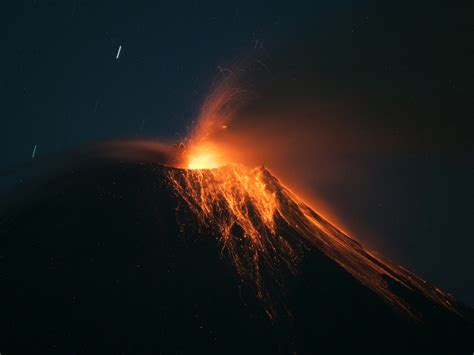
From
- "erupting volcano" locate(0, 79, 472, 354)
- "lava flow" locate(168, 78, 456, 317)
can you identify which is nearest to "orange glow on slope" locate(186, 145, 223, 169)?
"lava flow" locate(168, 78, 456, 317)

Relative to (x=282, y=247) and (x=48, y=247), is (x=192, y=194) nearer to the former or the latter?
(x=282, y=247)

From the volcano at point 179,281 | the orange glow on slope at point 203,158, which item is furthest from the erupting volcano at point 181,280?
the orange glow on slope at point 203,158

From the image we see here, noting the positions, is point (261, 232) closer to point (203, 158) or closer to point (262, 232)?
point (262, 232)

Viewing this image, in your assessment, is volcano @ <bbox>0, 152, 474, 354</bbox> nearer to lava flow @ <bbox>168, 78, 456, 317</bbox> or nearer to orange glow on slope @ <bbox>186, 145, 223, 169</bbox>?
lava flow @ <bbox>168, 78, 456, 317</bbox>

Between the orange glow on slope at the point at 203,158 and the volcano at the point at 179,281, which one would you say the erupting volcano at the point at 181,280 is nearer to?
the volcano at the point at 179,281

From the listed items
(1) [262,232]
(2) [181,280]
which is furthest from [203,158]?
(2) [181,280]

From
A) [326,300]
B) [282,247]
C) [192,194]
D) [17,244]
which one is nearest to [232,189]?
[192,194]
